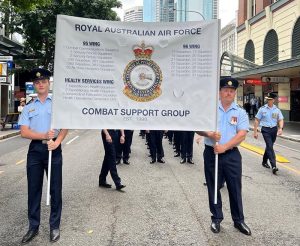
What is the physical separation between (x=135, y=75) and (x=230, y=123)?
129 centimetres

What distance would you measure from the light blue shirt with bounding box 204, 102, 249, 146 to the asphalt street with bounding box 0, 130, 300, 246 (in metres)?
1.17

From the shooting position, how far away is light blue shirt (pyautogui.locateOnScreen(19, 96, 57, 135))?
4992 millimetres

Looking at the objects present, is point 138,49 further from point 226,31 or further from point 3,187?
point 226,31

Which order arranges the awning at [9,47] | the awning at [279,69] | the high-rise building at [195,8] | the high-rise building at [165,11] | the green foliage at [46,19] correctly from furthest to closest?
the high-rise building at [165,11] → the high-rise building at [195,8] → the green foliage at [46,19] → the awning at [9,47] → the awning at [279,69]

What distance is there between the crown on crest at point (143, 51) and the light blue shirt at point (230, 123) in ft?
3.64

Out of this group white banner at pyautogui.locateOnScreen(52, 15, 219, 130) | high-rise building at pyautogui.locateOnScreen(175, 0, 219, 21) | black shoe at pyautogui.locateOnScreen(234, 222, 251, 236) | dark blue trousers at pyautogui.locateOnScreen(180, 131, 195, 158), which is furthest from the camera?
high-rise building at pyautogui.locateOnScreen(175, 0, 219, 21)

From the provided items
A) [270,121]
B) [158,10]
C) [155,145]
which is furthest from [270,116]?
[158,10]

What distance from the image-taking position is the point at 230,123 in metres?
5.28

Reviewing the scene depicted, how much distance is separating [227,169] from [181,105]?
0.96 meters

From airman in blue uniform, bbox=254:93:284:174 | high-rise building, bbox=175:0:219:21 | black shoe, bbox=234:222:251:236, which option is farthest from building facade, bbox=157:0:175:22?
black shoe, bbox=234:222:251:236

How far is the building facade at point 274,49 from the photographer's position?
30.3 m

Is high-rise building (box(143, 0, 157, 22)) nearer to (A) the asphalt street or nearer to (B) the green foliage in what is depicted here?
(B) the green foliage

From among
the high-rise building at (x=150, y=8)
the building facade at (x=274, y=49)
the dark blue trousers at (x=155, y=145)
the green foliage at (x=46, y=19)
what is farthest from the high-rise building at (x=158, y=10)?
the dark blue trousers at (x=155, y=145)

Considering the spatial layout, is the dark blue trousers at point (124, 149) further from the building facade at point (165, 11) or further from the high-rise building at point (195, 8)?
the high-rise building at point (195, 8)
